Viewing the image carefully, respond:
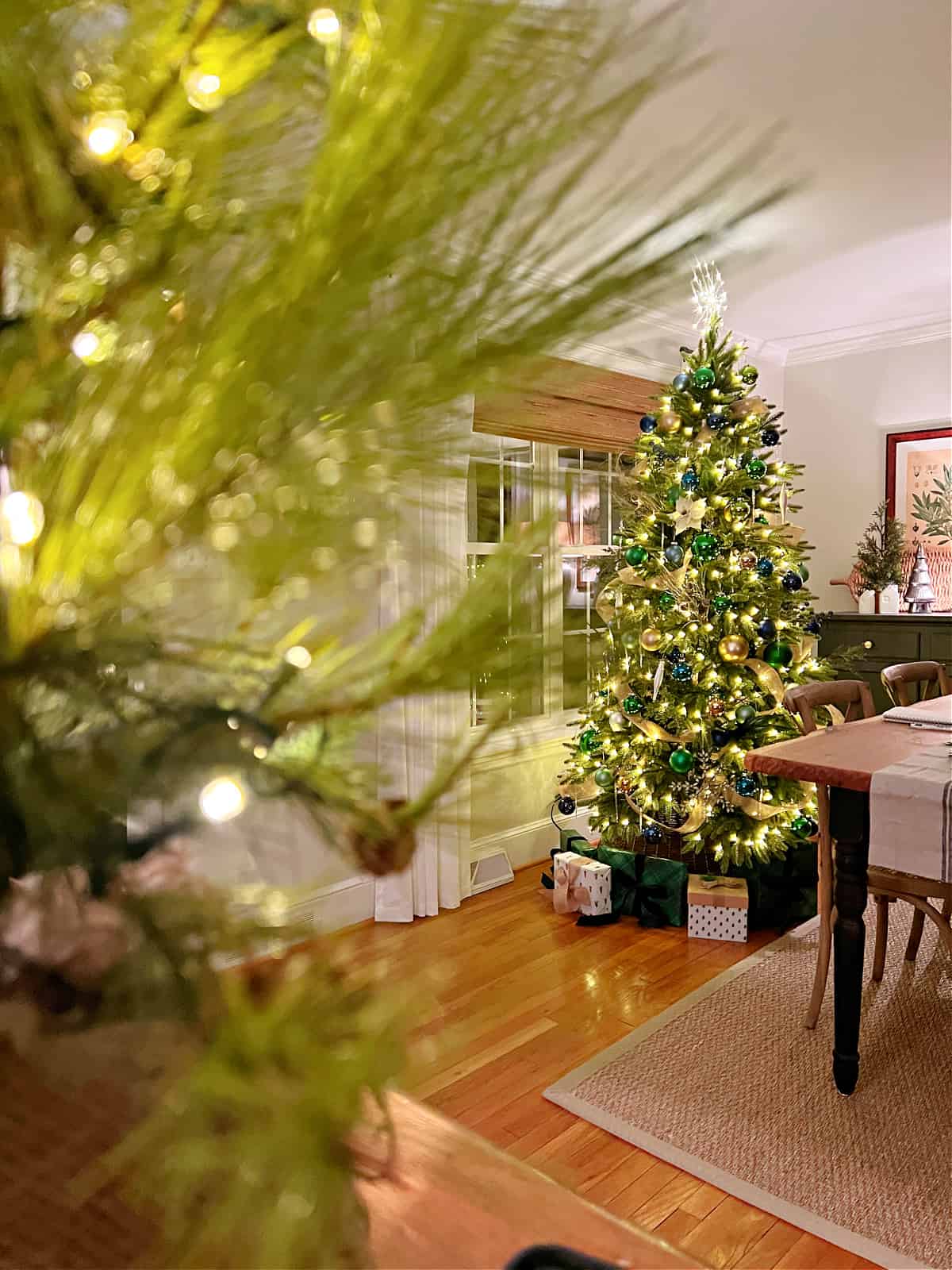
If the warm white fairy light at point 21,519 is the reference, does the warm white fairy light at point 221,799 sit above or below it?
below

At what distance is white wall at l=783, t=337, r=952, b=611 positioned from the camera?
574 centimetres

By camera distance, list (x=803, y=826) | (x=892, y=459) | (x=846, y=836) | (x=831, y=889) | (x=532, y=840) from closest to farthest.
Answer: (x=846, y=836), (x=831, y=889), (x=803, y=826), (x=532, y=840), (x=892, y=459)

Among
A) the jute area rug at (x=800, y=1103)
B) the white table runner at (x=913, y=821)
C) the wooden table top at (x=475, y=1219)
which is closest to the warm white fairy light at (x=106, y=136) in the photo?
the wooden table top at (x=475, y=1219)

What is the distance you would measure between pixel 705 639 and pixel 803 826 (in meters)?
0.82

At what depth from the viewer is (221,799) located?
19 centimetres

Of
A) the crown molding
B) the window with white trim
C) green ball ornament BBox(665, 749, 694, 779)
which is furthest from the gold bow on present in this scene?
the crown molding

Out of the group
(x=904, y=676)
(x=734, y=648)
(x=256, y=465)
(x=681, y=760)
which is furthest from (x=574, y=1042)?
(x=256, y=465)

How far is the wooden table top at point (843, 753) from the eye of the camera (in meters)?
2.10

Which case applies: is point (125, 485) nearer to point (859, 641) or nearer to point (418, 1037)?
point (418, 1037)

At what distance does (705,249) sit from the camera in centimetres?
16

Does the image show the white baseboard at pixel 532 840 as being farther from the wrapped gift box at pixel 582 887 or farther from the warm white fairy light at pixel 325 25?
the warm white fairy light at pixel 325 25

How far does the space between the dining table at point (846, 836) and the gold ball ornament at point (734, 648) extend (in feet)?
3.78

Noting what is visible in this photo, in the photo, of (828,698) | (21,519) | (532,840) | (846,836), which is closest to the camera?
(21,519)

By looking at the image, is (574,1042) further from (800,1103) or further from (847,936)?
(847,936)
